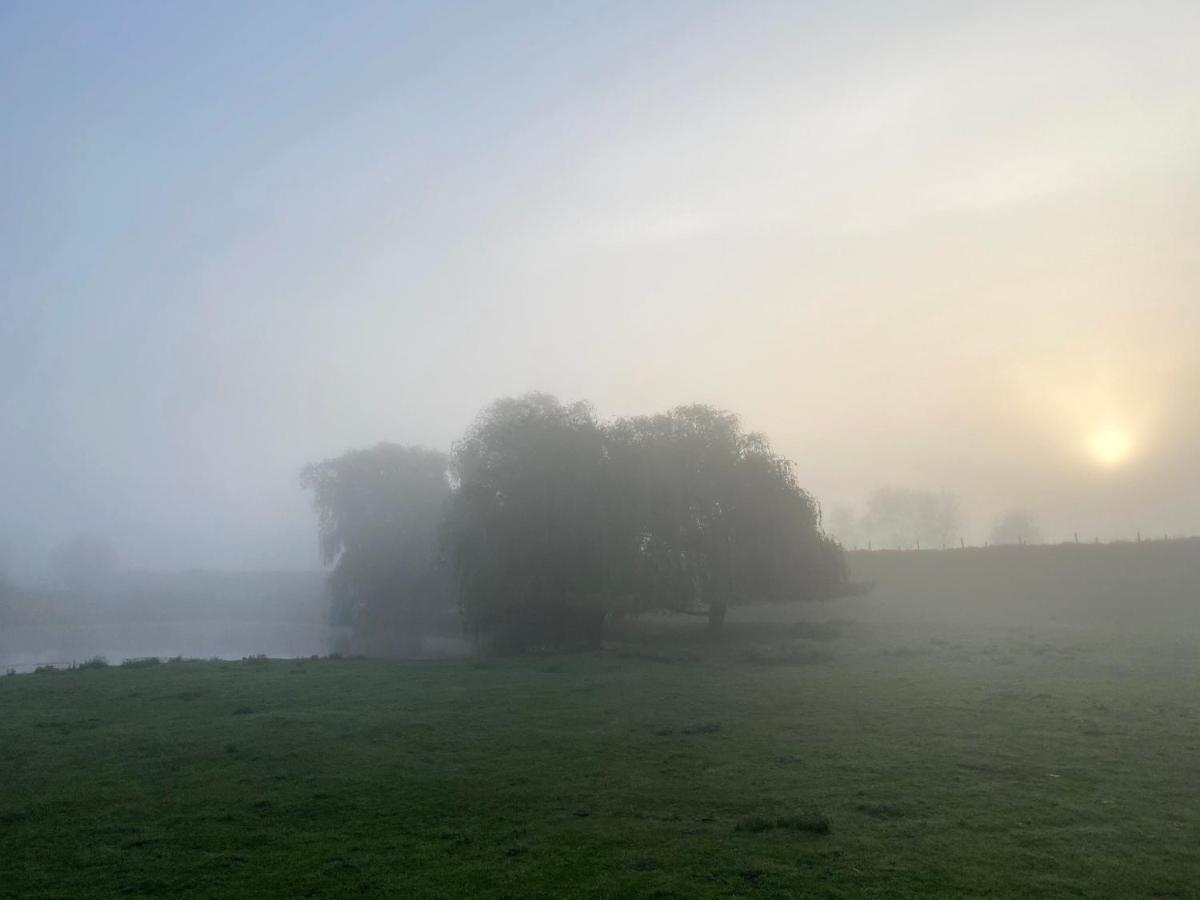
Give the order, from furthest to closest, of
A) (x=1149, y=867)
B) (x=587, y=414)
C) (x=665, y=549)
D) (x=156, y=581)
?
(x=156, y=581) < (x=587, y=414) < (x=665, y=549) < (x=1149, y=867)

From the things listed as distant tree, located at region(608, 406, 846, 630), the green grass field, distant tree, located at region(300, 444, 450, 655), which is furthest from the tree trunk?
distant tree, located at region(300, 444, 450, 655)

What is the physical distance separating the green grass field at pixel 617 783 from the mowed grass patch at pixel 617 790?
0.05 meters

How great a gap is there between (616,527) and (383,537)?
20.4 m

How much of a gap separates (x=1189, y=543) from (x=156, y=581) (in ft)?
309

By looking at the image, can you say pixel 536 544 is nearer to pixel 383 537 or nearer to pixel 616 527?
pixel 616 527

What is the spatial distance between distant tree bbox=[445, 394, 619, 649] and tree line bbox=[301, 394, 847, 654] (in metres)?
0.05

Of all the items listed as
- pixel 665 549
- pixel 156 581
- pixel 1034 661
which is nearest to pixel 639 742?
pixel 1034 661

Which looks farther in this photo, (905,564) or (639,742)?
(905,564)

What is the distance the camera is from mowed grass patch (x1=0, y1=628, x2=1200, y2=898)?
8.67 m

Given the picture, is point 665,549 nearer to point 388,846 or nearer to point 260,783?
point 260,783

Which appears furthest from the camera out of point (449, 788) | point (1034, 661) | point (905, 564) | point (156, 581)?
point (156, 581)

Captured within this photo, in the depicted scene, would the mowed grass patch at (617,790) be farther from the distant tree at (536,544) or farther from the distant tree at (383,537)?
the distant tree at (383,537)

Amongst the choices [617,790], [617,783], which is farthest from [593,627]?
[617,790]

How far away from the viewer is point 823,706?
18.0 m
